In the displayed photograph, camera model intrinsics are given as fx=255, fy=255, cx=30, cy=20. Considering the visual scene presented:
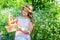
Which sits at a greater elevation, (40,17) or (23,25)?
(23,25)

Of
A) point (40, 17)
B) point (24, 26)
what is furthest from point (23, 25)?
point (40, 17)

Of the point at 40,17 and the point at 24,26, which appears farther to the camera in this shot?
the point at 40,17

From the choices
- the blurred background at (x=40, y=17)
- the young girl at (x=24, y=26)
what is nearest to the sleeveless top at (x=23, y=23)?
the young girl at (x=24, y=26)

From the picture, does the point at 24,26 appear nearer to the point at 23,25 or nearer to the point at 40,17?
the point at 23,25

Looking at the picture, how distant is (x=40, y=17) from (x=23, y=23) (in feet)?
2.31

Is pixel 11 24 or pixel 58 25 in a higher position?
pixel 11 24

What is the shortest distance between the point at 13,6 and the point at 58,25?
0.69 metres

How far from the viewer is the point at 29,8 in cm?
251

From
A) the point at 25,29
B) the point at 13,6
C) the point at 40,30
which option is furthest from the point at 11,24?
the point at 13,6

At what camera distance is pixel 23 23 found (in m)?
2.54

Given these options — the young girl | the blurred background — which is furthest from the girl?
the blurred background

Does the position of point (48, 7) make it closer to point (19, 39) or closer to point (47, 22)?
point (47, 22)

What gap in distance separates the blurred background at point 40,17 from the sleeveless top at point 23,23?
26 centimetres

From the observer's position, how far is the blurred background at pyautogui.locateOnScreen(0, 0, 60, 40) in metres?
3.07
